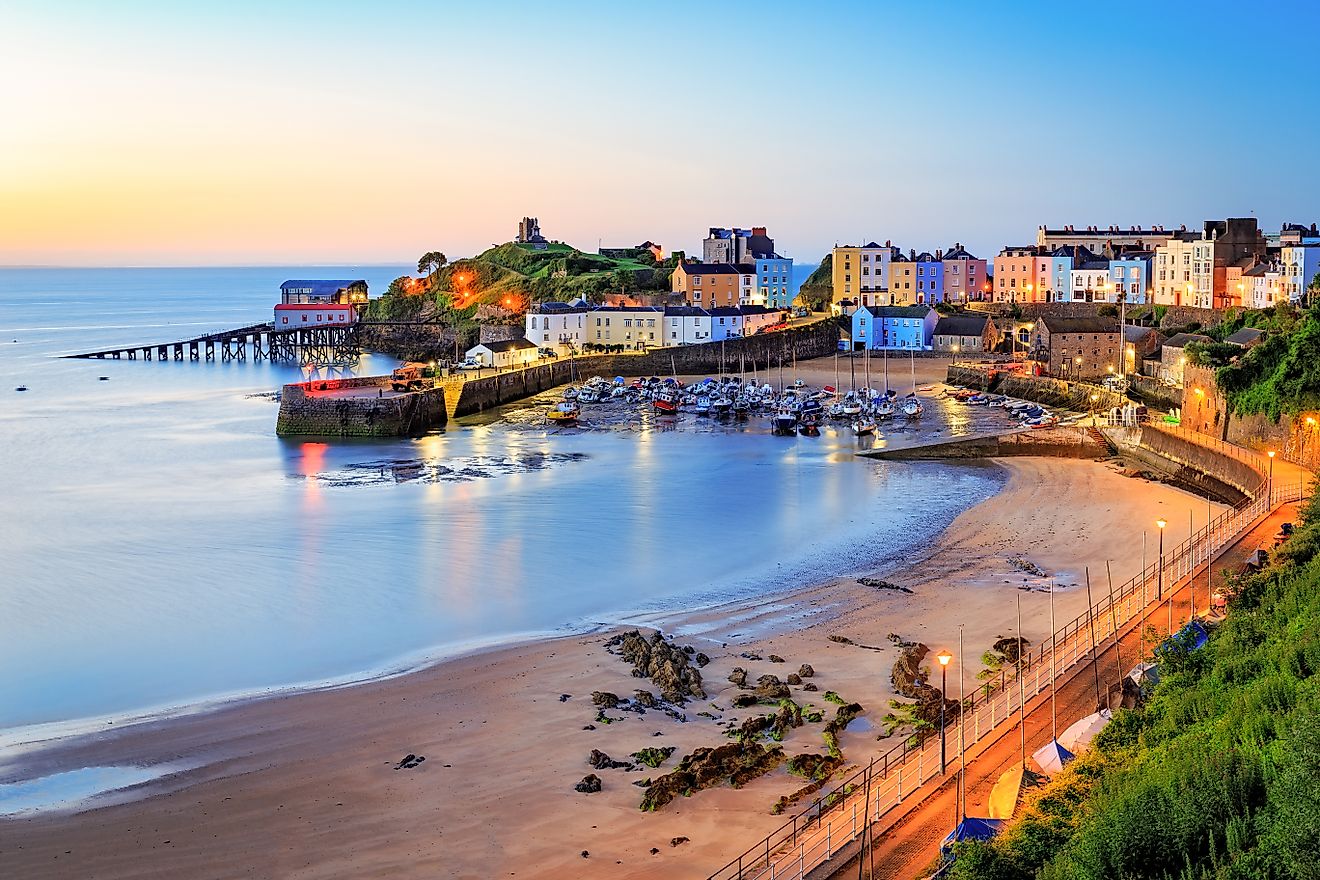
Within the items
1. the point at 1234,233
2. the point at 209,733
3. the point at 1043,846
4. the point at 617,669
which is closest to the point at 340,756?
the point at 209,733

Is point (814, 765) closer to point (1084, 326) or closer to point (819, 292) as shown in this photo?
point (1084, 326)

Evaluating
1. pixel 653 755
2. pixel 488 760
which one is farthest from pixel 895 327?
pixel 488 760

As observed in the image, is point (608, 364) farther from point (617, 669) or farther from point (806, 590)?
point (617, 669)

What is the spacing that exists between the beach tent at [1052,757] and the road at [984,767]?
20cm

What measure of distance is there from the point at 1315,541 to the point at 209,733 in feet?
40.6

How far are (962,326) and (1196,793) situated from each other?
154ft

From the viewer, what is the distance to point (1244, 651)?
1059 cm

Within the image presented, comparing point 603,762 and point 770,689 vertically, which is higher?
point 770,689

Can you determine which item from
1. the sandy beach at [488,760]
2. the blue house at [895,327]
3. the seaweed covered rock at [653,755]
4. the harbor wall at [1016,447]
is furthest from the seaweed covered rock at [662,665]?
the blue house at [895,327]

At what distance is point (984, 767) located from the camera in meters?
9.34

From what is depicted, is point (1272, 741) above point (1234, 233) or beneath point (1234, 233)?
beneath

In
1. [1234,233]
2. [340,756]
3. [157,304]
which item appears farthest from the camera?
[157,304]

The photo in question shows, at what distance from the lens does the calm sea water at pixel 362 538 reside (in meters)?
14.9

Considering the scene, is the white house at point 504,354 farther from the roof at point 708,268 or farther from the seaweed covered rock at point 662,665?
the seaweed covered rock at point 662,665
